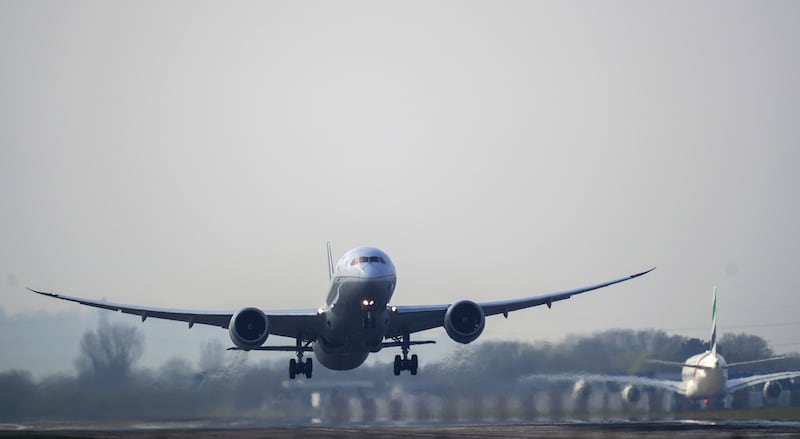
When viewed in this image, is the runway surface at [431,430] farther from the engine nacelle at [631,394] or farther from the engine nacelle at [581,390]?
the engine nacelle at [631,394]

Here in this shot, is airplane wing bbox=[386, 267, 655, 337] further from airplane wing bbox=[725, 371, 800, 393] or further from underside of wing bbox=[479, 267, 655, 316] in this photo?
airplane wing bbox=[725, 371, 800, 393]

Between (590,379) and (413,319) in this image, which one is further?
(590,379)

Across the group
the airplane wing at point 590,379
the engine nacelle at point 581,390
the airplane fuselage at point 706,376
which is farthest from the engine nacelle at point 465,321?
the airplane fuselage at point 706,376

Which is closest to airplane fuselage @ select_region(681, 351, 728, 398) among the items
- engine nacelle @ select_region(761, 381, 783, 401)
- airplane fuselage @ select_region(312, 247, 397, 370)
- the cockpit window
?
engine nacelle @ select_region(761, 381, 783, 401)

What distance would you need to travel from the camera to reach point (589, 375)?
169ft

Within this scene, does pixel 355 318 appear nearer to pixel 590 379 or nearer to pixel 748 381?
pixel 590 379

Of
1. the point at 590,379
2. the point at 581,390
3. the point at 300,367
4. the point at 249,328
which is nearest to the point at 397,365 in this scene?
the point at 300,367

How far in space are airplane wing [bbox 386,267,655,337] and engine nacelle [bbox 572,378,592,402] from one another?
4.60 m

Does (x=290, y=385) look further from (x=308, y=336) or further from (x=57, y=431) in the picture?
(x=57, y=431)

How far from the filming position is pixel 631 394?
5062 centimetres

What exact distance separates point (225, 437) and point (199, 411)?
540 inches

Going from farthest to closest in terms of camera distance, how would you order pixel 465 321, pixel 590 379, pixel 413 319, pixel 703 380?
pixel 703 380 < pixel 590 379 < pixel 413 319 < pixel 465 321

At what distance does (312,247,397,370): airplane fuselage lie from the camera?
4362cm

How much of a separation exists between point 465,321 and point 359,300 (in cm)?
569
